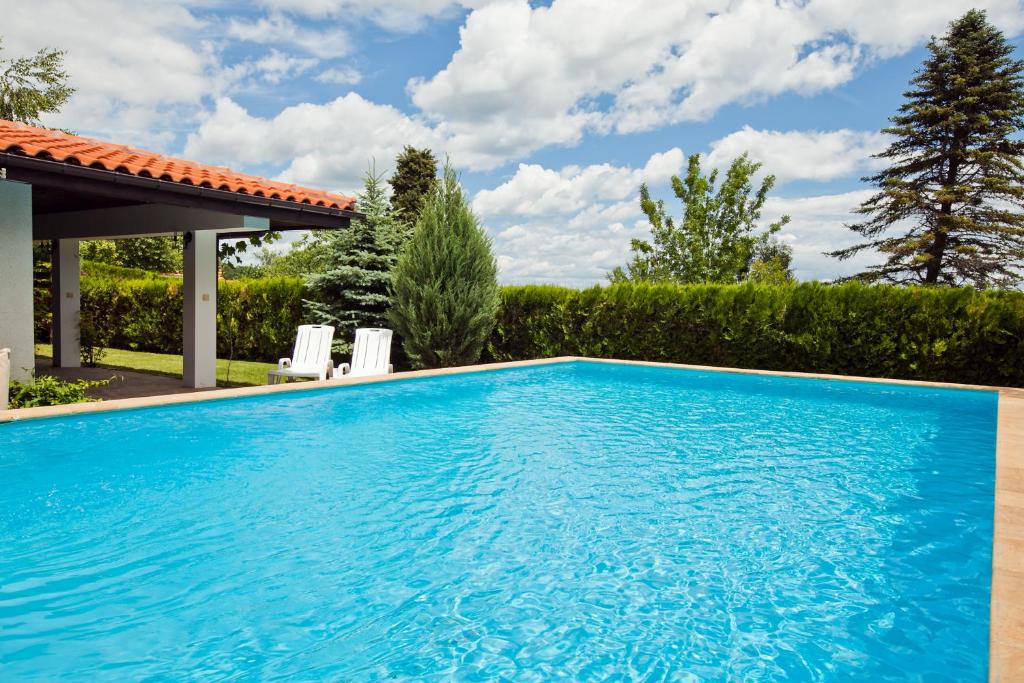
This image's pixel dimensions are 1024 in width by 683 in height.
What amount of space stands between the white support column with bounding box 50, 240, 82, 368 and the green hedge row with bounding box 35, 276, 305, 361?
2.70m

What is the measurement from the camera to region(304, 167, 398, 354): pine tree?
15.4 meters

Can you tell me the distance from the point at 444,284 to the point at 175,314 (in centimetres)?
960

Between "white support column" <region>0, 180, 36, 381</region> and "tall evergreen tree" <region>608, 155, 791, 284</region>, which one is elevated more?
"tall evergreen tree" <region>608, 155, 791, 284</region>

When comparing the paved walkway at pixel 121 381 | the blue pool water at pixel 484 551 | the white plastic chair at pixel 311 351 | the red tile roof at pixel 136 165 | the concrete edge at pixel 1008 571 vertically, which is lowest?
the blue pool water at pixel 484 551

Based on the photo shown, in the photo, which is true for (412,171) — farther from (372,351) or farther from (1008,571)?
(1008,571)

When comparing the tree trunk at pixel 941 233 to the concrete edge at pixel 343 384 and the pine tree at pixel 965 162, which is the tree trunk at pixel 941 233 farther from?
the concrete edge at pixel 343 384

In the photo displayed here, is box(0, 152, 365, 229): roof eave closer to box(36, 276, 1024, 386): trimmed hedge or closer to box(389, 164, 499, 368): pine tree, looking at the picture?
box(389, 164, 499, 368): pine tree

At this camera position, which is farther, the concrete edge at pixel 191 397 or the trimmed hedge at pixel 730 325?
the trimmed hedge at pixel 730 325

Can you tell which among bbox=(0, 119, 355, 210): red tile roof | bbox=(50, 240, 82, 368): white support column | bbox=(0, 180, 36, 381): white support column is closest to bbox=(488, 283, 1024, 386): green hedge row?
bbox=(0, 119, 355, 210): red tile roof

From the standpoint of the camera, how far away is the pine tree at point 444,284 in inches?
562

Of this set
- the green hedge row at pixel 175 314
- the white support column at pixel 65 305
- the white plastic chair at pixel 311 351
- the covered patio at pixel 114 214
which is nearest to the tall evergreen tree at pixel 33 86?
the green hedge row at pixel 175 314

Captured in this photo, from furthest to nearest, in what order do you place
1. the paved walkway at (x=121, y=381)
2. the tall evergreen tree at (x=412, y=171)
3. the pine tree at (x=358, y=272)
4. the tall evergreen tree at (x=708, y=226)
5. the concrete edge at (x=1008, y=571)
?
the tall evergreen tree at (x=412, y=171), the tall evergreen tree at (x=708, y=226), the pine tree at (x=358, y=272), the paved walkway at (x=121, y=381), the concrete edge at (x=1008, y=571)

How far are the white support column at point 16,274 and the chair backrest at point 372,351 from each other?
5.46 metres

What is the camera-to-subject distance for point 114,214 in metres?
12.2
